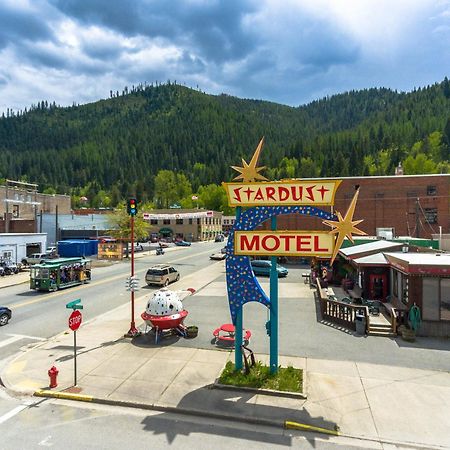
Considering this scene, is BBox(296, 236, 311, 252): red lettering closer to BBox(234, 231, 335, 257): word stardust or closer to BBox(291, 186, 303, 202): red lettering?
BBox(234, 231, 335, 257): word stardust

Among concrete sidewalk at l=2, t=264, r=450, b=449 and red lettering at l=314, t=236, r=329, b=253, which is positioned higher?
red lettering at l=314, t=236, r=329, b=253

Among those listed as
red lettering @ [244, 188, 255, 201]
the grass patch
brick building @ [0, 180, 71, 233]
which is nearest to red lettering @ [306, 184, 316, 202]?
red lettering @ [244, 188, 255, 201]

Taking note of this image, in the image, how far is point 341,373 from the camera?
12898 millimetres

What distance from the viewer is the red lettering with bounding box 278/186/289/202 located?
1182cm

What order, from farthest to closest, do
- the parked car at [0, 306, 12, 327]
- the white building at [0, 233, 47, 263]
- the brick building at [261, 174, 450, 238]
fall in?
the brick building at [261, 174, 450, 238] → the white building at [0, 233, 47, 263] → the parked car at [0, 306, 12, 327]

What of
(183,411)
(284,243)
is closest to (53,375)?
(183,411)

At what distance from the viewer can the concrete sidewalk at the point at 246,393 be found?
9.85m

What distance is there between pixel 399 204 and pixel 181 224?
54.7 m

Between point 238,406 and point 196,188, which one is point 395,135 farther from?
point 238,406

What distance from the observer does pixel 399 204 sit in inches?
2195

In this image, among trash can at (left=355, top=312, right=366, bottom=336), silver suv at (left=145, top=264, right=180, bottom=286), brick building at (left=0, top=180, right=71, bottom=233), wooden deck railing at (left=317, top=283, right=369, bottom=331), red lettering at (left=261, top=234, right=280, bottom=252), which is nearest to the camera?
red lettering at (left=261, top=234, right=280, bottom=252)

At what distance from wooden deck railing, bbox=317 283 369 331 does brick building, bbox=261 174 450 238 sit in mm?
35952

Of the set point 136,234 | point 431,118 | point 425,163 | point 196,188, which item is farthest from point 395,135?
point 136,234

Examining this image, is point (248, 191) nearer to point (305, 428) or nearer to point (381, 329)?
point (305, 428)
